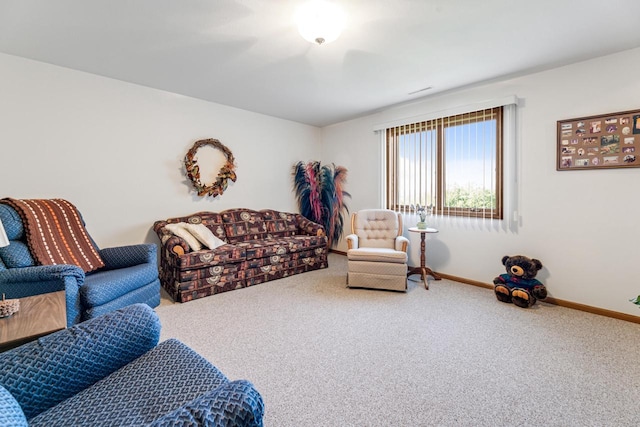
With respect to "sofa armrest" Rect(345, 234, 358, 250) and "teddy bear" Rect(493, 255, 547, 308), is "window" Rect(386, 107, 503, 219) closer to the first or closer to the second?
A: "teddy bear" Rect(493, 255, 547, 308)

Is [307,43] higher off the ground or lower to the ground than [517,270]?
higher

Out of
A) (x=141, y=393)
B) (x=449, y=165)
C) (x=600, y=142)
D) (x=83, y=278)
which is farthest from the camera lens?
(x=449, y=165)

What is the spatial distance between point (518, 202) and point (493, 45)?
170 centimetres

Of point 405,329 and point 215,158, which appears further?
point 215,158

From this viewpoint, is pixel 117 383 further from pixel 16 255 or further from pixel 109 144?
pixel 109 144

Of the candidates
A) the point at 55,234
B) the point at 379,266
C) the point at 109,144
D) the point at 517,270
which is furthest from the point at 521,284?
the point at 109,144

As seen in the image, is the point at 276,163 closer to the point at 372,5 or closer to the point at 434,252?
the point at 434,252

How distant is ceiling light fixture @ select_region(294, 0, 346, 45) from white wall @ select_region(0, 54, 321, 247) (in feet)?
7.81

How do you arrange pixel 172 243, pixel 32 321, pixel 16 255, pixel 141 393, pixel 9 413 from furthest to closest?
pixel 172 243 < pixel 16 255 < pixel 32 321 < pixel 141 393 < pixel 9 413

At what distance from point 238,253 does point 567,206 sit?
11.9ft

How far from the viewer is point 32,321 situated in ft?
4.61

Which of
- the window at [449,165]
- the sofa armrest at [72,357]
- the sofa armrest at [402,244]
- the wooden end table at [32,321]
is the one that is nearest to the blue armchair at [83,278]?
the wooden end table at [32,321]

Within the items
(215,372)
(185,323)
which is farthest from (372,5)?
(185,323)

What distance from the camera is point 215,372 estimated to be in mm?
1142
